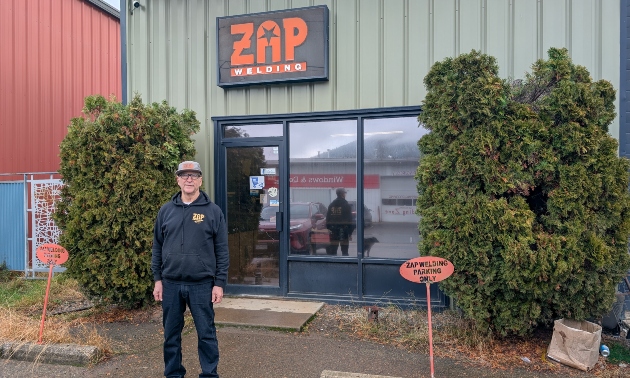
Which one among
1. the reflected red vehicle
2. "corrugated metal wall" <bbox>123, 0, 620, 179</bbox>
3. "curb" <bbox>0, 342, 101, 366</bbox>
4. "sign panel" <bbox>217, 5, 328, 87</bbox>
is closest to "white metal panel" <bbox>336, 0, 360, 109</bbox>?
"corrugated metal wall" <bbox>123, 0, 620, 179</bbox>

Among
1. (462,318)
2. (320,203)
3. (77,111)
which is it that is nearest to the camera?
(462,318)

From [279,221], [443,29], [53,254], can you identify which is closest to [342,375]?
[279,221]

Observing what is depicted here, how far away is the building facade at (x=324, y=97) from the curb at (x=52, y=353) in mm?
2707

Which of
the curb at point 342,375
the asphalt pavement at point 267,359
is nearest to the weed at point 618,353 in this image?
the asphalt pavement at point 267,359

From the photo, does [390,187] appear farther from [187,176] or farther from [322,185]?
[187,176]

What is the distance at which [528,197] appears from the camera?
205 inches

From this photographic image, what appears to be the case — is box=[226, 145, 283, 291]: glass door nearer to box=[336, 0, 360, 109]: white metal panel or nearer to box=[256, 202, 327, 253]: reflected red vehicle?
box=[256, 202, 327, 253]: reflected red vehicle

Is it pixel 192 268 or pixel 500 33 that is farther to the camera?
pixel 500 33

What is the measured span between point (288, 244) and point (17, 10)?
8.44m

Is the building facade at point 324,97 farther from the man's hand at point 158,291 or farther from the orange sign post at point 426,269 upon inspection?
the man's hand at point 158,291

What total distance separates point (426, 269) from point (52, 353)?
3.82 meters

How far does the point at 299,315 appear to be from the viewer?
6.34 metres

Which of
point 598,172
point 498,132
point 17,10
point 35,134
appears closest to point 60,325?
point 498,132

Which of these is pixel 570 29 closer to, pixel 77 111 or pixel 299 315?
pixel 299 315
